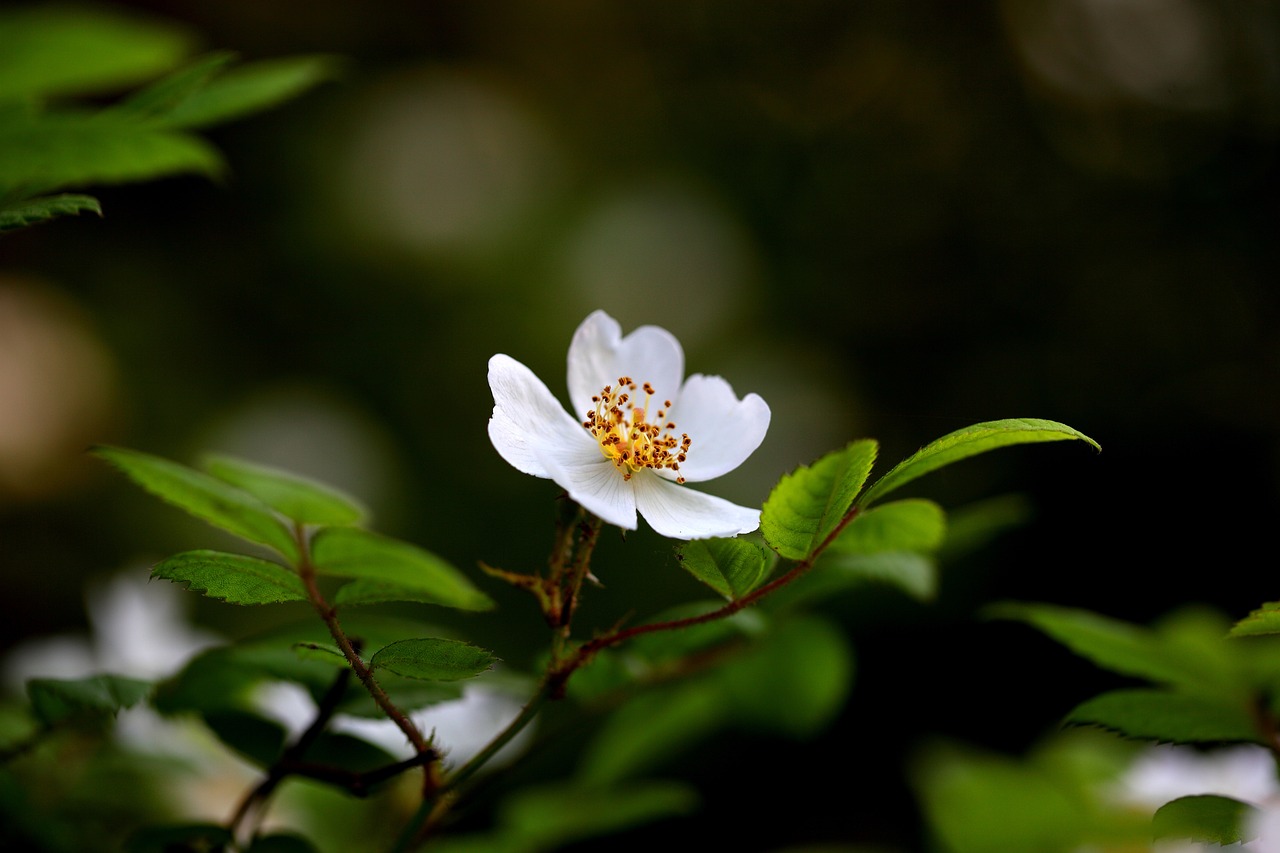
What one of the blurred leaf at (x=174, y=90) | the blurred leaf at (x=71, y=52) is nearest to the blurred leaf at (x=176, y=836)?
the blurred leaf at (x=174, y=90)

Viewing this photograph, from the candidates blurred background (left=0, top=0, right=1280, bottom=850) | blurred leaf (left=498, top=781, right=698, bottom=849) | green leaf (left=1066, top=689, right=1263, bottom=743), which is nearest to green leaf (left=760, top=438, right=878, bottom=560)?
green leaf (left=1066, top=689, right=1263, bottom=743)

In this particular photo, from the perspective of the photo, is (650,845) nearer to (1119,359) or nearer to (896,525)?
(896,525)

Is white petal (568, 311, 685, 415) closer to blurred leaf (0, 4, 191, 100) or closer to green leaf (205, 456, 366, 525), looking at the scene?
green leaf (205, 456, 366, 525)

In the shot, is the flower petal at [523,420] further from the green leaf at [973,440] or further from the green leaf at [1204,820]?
the green leaf at [1204,820]

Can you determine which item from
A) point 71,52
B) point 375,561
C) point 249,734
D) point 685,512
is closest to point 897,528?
point 685,512

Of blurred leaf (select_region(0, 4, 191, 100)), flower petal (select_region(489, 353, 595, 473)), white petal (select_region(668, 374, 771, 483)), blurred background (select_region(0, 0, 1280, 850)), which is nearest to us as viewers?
flower petal (select_region(489, 353, 595, 473))
